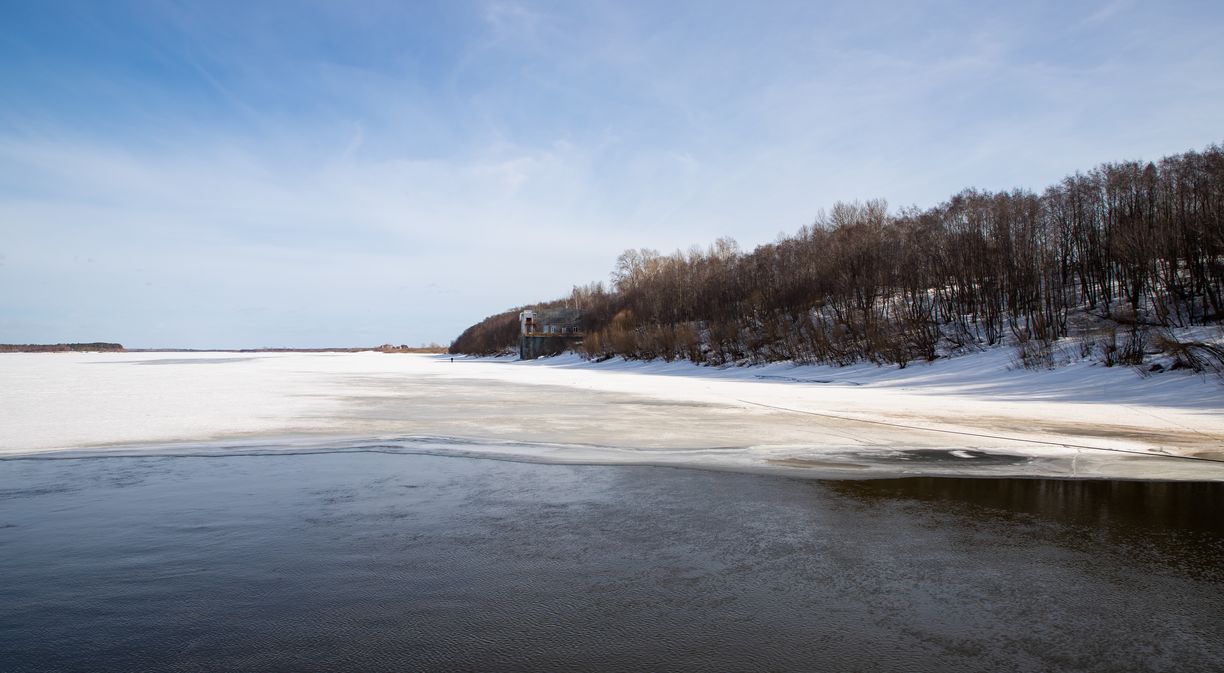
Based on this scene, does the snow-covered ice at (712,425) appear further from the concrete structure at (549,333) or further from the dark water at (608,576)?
the concrete structure at (549,333)

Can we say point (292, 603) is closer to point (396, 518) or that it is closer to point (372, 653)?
point (372, 653)

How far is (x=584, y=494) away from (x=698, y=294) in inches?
1821

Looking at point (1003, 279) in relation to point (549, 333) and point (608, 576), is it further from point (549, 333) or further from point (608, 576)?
point (549, 333)

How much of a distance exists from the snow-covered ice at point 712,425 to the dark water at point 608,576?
1.59 m

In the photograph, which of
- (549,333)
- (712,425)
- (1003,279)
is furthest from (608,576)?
(549,333)

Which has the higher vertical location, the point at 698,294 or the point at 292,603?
the point at 698,294

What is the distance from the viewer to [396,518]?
15.5 ft

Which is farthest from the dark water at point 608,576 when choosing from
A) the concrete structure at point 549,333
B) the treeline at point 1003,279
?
the concrete structure at point 549,333

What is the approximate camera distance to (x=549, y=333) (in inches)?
2810

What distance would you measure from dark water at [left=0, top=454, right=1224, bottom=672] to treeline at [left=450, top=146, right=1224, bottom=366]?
56.6 feet

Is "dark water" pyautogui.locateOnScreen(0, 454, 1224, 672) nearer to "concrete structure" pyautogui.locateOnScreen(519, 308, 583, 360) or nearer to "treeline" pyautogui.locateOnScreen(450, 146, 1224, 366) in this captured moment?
"treeline" pyautogui.locateOnScreen(450, 146, 1224, 366)

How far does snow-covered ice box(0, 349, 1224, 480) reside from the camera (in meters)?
7.37

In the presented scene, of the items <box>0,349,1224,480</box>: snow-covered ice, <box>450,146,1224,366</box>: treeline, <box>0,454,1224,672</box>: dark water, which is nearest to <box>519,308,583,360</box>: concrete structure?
<box>450,146,1224,366</box>: treeline

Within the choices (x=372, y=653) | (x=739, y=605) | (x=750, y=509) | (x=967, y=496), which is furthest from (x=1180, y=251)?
(x=372, y=653)
